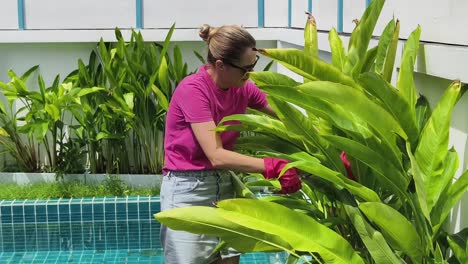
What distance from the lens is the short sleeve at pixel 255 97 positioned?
3395mm

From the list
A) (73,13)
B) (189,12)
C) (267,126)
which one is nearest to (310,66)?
(267,126)

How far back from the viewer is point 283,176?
2.85 meters

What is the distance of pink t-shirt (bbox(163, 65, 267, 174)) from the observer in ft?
10.1

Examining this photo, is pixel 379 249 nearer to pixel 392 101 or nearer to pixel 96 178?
pixel 392 101

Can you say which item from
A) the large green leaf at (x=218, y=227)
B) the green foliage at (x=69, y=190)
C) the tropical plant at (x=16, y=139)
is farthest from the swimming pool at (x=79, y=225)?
the large green leaf at (x=218, y=227)

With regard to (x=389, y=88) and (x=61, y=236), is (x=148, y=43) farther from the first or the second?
(x=389, y=88)

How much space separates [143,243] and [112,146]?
1084 mm

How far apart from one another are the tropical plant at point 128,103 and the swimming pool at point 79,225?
653 millimetres

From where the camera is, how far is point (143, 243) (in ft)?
19.1

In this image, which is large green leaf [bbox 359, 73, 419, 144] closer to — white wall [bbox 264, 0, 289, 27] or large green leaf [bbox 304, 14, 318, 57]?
large green leaf [bbox 304, 14, 318, 57]

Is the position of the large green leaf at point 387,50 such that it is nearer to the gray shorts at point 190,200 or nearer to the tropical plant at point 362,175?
the tropical plant at point 362,175

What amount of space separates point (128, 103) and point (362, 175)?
365 cm

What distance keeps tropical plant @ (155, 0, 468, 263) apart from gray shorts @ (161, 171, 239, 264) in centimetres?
51

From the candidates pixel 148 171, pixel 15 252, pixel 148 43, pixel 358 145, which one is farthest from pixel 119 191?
pixel 358 145
